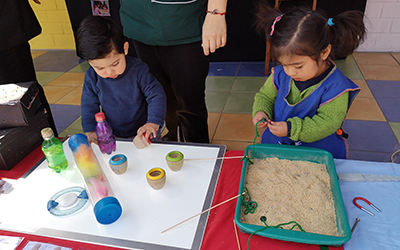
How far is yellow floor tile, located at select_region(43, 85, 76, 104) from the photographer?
9.95 feet

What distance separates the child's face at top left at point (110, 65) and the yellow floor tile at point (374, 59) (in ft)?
9.78

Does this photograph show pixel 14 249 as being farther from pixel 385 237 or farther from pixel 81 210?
pixel 385 237

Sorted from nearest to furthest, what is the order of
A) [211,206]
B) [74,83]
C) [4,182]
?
[211,206] → [4,182] → [74,83]

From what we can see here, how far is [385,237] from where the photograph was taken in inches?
26.9

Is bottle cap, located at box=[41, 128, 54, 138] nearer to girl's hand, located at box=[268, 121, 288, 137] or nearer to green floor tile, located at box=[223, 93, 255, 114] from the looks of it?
girl's hand, located at box=[268, 121, 288, 137]

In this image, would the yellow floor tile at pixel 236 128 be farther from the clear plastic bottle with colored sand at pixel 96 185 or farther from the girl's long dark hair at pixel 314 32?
the clear plastic bottle with colored sand at pixel 96 185

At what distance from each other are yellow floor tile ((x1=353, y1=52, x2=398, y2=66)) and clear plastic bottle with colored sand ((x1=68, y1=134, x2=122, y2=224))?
10.7 ft

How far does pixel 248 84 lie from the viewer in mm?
3025

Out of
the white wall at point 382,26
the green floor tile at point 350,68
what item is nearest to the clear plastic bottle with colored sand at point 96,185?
the green floor tile at point 350,68

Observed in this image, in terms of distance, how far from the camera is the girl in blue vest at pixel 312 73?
0.97 meters

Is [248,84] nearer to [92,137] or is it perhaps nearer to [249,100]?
[249,100]

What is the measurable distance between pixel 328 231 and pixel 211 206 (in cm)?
31

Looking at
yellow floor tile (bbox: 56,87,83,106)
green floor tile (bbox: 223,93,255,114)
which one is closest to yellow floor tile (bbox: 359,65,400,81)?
green floor tile (bbox: 223,93,255,114)

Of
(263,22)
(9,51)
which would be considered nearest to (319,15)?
(263,22)
